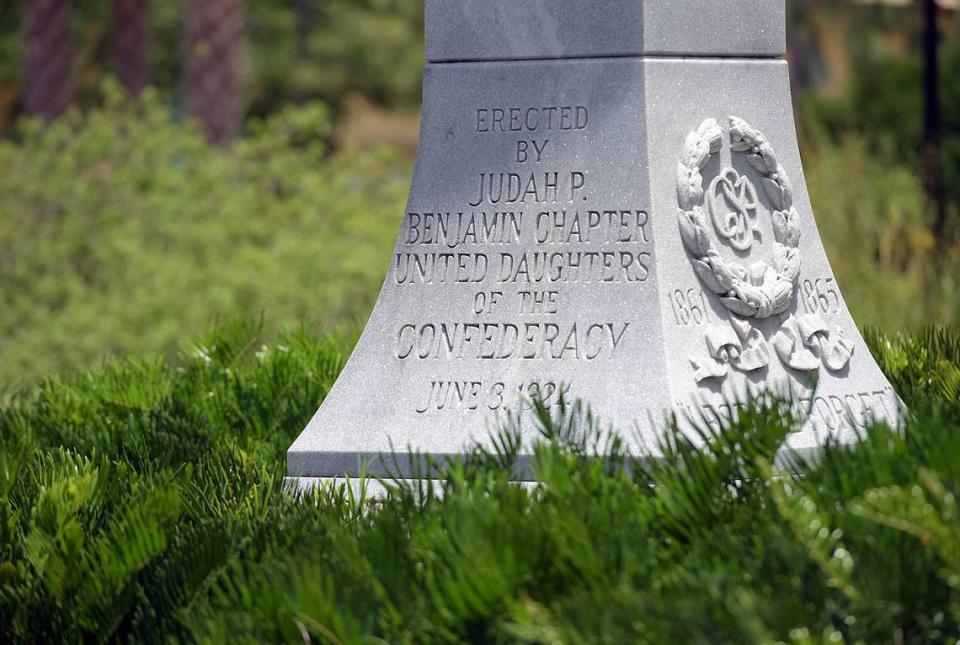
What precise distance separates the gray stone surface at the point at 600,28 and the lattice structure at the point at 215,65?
38.6ft

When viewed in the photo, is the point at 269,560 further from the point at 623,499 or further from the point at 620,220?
the point at 620,220

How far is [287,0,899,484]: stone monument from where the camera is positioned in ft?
13.6

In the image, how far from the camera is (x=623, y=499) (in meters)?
3.10

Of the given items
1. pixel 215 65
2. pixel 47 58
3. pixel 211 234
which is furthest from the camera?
pixel 215 65

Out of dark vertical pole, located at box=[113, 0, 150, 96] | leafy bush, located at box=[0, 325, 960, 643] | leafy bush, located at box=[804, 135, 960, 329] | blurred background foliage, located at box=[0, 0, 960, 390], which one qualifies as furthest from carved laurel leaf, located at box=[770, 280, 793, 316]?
dark vertical pole, located at box=[113, 0, 150, 96]

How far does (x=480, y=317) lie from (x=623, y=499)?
51.7 inches

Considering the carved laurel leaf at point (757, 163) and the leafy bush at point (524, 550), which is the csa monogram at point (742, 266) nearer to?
the carved laurel leaf at point (757, 163)

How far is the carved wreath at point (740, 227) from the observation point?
13.7 feet

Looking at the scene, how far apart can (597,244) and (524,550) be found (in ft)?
4.90

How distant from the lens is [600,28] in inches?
168

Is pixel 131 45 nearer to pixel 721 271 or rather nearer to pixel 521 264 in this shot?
pixel 521 264

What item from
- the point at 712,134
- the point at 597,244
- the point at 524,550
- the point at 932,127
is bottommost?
the point at 524,550

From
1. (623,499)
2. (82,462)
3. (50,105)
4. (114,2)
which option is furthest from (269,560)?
(114,2)

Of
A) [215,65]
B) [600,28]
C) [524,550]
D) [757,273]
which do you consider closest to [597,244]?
[757,273]
